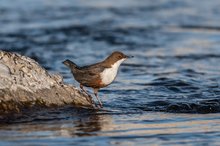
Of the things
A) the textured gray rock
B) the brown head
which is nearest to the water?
the textured gray rock

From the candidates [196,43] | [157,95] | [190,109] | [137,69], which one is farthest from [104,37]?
[190,109]

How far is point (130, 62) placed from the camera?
53.3 feet

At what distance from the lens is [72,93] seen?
32.9 ft

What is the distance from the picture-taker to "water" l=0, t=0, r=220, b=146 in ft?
28.1

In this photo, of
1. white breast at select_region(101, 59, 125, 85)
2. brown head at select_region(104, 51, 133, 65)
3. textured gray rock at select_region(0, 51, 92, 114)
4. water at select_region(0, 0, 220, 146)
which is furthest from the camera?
brown head at select_region(104, 51, 133, 65)

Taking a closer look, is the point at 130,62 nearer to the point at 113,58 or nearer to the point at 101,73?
the point at 113,58

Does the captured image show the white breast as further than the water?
Yes

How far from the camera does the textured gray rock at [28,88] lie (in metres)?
9.43

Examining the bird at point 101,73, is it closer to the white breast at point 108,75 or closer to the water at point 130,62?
the white breast at point 108,75

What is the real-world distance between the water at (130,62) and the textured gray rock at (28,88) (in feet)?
0.57

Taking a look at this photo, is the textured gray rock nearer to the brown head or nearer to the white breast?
the white breast

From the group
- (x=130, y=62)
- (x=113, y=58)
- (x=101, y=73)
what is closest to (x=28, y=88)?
(x=101, y=73)

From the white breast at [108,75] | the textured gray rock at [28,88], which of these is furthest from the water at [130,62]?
the white breast at [108,75]

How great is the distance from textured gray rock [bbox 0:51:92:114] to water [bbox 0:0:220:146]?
175mm
